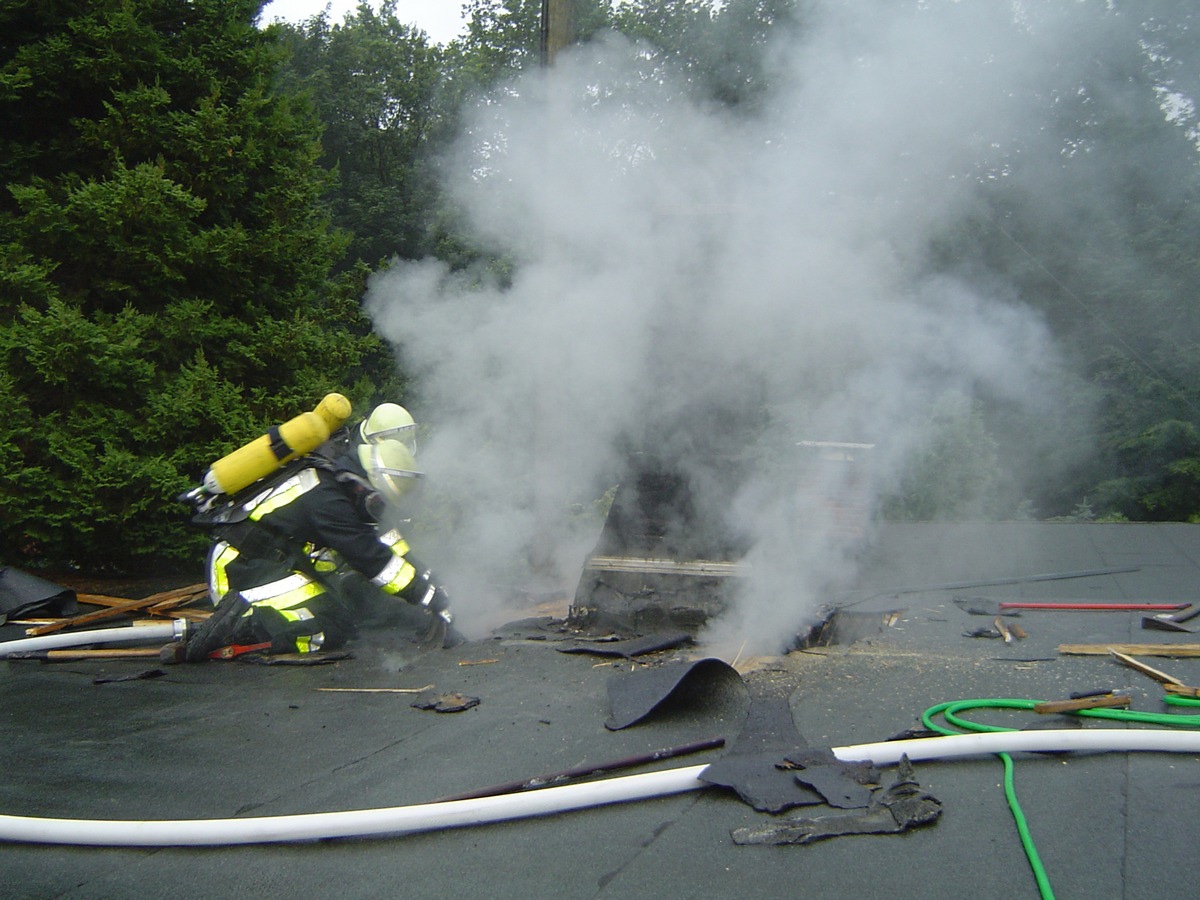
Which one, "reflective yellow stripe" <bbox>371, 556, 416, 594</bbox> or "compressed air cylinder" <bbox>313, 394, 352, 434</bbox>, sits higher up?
"compressed air cylinder" <bbox>313, 394, 352, 434</bbox>

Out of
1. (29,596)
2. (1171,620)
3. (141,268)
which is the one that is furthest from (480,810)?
(141,268)

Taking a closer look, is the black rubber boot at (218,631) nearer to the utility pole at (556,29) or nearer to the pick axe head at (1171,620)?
the utility pole at (556,29)

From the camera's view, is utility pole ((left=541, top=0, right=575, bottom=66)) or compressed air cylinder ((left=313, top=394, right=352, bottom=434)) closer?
compressed air cylinder ((left=313, top=394, right=352, bottom=434))

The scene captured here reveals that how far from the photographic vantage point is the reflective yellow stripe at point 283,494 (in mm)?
5082

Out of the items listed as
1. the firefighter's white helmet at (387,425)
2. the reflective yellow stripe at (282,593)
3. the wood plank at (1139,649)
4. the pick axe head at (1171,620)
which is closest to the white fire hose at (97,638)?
the reflective yellow stripe at (282,593)

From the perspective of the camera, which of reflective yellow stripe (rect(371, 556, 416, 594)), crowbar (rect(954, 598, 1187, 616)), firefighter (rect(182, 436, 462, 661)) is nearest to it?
firefighter (rect(182, 436, 462, 661))

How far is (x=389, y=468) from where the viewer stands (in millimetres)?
5340

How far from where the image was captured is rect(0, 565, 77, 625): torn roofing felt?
5.84 m

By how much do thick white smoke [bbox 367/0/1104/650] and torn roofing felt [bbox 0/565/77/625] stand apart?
8.12 feet

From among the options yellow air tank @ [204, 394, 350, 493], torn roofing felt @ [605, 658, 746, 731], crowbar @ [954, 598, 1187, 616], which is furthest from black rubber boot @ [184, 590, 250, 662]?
crowbar @ [954, 598, 1187, 616]

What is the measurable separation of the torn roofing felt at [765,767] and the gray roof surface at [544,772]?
48mm

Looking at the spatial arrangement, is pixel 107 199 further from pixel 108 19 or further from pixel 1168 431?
pixel 1168 431

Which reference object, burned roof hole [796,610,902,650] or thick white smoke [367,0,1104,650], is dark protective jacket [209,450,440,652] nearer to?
thick white smoke [367,0,1104,650]

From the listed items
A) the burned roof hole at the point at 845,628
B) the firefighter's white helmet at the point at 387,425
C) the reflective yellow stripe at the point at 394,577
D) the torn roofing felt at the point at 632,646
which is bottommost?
the torn roofing felt at the point at 632,646
